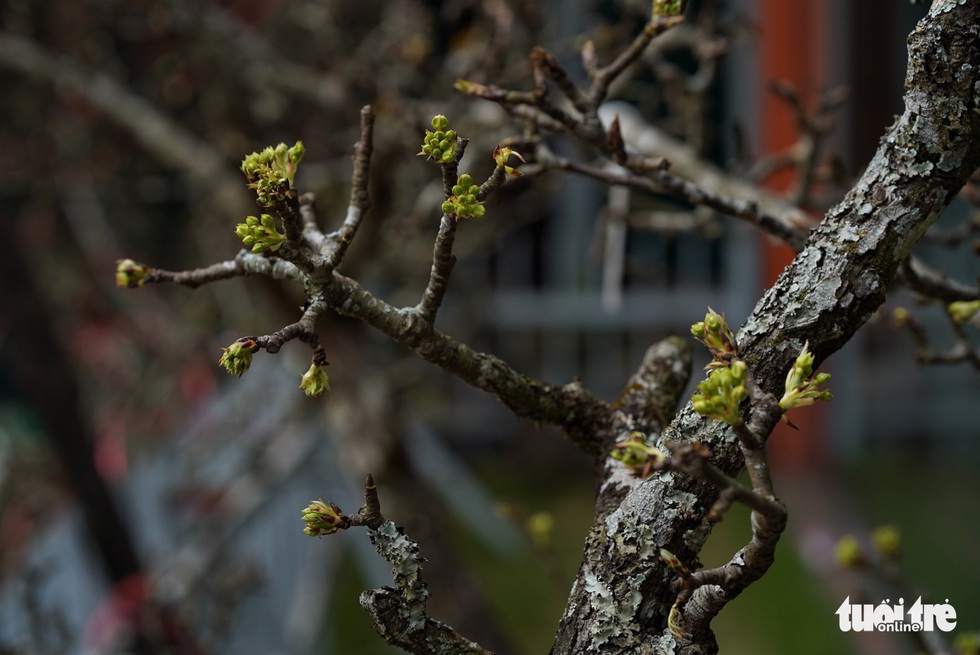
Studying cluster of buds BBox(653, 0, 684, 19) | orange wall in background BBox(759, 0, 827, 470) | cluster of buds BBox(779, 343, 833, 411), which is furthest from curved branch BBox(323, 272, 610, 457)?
orange wall in background BBox(759, 0, 827, 470)

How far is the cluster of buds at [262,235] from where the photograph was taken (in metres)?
0.80

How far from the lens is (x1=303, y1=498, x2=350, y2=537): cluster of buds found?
2.71 feet

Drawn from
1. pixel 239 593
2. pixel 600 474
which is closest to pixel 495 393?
pixel 600 474

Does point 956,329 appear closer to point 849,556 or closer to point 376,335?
point 849,556

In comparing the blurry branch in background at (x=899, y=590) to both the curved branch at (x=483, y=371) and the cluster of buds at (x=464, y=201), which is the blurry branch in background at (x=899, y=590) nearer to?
the curved branch at (x=483, y=371)

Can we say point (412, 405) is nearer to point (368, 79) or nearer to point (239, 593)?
point (239, 593)

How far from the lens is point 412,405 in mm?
4766

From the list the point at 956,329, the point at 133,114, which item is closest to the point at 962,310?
the point at 956,329

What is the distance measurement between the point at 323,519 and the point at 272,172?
1.01 ft

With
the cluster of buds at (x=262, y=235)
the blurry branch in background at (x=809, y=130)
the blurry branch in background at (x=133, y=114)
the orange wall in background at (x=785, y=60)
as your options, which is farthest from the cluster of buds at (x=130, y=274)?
the orange wall in background at (x=785, y=60)

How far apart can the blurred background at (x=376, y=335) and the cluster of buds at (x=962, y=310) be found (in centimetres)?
19

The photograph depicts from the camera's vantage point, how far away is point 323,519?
83cm

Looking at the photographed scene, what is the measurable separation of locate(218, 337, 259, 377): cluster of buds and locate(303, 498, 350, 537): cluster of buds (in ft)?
0.44

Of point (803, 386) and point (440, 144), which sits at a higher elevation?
point (440, 144)
